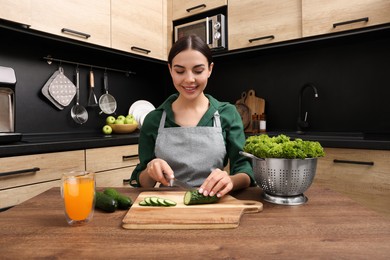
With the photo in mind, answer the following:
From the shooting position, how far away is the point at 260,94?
110 inches

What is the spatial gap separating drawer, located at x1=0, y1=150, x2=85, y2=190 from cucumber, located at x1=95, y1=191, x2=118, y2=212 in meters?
1.05

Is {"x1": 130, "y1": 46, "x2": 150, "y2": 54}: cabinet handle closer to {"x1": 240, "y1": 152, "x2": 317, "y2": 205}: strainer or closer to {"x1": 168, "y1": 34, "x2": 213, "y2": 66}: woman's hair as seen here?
{"x1": 168, "y1": 34, "x2": 213, "y2": 66}: woman's hair

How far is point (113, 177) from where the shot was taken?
216 centimetres

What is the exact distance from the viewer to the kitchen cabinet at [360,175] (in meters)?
1.69

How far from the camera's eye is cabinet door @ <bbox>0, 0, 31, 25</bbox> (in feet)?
5.83

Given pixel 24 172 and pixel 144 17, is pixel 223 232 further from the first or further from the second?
pixel 144 17

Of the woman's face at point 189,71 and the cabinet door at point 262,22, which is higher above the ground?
the cabinet door at point 262,22

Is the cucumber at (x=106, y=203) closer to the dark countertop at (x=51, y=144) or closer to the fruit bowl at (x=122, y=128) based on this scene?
the dark countertop at (x=51, y=144)

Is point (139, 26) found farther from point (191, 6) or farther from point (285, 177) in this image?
point (285, 177)

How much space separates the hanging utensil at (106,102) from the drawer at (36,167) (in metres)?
0.90

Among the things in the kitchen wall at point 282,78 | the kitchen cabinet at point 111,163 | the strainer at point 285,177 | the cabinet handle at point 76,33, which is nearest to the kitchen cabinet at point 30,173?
the kitchen cabinet at point 111,163

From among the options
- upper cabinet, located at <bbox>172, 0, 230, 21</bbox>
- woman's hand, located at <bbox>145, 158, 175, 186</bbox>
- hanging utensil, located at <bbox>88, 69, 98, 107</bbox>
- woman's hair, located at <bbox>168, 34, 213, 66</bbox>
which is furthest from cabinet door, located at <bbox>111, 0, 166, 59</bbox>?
woman's hand, located at <bbox>145, 158, 175, 186</bbox>

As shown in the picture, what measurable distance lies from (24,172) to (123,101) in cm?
145

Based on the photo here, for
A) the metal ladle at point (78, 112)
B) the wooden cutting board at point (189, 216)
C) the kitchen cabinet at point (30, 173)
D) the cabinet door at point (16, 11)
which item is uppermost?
the cabinet door at point (16, 11)
